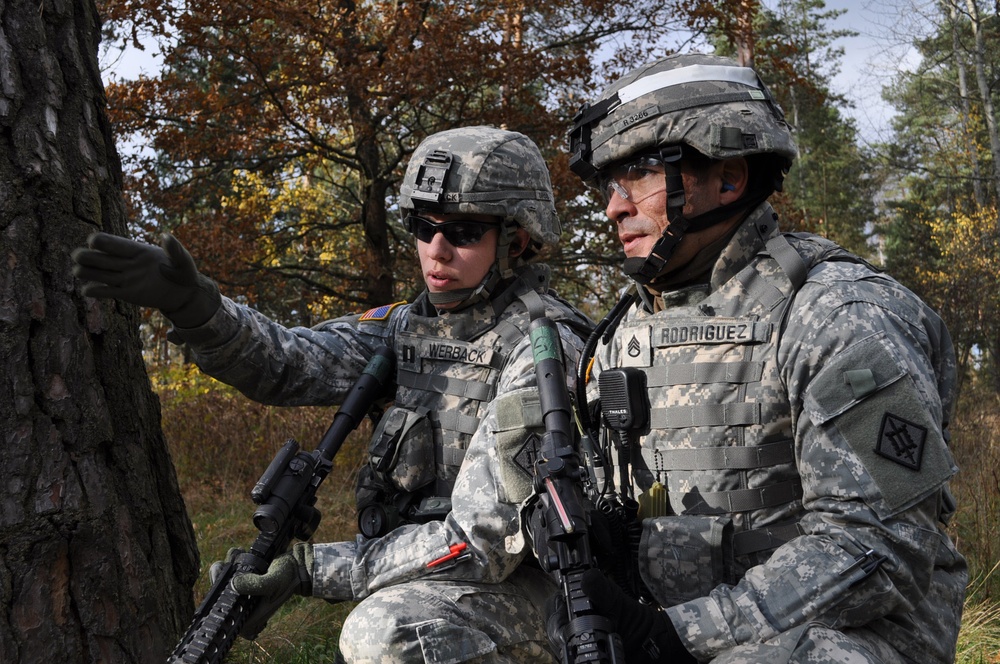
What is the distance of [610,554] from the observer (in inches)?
103

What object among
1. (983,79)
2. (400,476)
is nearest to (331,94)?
(400,476)

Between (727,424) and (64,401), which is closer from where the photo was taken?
(727,424)

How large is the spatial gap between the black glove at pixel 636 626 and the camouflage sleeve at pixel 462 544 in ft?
2.37

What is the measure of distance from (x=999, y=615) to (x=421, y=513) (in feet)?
9.73

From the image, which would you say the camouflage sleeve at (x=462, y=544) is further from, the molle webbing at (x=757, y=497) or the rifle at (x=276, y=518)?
the molle webbing at (x=757, y=497)

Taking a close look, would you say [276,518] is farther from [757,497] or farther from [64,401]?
[757,497]

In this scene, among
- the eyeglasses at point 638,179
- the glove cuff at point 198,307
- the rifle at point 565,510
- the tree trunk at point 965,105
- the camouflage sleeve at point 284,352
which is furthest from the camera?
the tree trunk at point 965,105

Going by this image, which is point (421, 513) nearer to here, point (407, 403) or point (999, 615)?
point (407, 403)

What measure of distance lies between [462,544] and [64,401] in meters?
1.30

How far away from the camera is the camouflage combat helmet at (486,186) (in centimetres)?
359

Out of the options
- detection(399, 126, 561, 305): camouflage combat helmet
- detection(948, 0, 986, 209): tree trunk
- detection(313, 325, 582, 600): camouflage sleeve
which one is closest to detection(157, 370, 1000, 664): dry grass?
detection(313, 325, 582, 600): camouflage sleeve

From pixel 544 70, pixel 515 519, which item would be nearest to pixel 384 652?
pixel 515 519

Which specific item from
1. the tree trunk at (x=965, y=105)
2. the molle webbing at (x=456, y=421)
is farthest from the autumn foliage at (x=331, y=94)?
the tree trunk at (x=965, y=105)

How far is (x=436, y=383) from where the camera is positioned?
3.55 m
